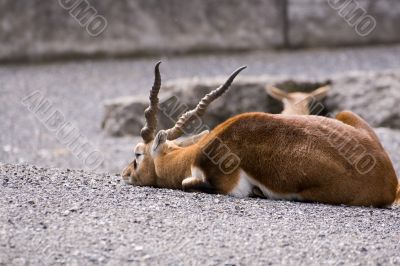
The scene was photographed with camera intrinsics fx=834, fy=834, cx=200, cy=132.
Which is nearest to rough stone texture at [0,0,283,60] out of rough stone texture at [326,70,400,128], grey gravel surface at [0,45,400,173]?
grey gravel surface at [0,45,400,173]

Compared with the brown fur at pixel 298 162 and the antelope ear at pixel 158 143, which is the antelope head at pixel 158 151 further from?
the brown fur at pixel 298 162

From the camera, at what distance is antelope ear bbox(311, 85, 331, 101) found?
32.5 ft

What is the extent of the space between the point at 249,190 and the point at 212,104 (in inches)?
189

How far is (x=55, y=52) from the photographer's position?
1495 centimetres

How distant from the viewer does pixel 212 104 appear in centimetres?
1066

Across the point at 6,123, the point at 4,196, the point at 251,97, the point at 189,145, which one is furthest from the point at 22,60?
the point at 4,196

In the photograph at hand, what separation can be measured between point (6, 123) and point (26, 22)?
3.72m

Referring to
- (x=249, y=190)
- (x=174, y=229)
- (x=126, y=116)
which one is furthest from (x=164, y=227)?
(x=126, y=116)

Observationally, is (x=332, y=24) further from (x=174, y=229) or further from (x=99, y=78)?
(x=174, y=229)

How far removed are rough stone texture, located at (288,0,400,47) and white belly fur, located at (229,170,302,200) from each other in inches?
398

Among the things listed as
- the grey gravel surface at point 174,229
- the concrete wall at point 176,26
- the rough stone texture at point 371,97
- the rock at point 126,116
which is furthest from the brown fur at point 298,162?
the concrete wall at point 176,26

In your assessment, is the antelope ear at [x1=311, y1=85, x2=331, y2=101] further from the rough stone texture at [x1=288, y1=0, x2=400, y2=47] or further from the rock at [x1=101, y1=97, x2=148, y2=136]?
the rough stone texture at [x1=288, y1=0, x2=400, y2=47]

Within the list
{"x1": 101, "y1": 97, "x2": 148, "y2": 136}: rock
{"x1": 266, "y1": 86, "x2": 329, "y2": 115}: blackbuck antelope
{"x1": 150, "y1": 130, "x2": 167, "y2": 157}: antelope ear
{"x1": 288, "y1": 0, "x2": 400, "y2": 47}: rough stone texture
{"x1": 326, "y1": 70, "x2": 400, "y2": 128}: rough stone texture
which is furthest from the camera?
{"x1": 288, "y1": 0, "x2": 400, "y2": 47}: rough stone texture

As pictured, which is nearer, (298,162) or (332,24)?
(298,162)
